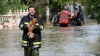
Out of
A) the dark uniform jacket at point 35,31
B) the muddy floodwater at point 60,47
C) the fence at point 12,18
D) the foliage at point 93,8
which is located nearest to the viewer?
the dark uniform jacket at point 35,31

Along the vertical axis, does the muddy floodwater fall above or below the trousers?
below

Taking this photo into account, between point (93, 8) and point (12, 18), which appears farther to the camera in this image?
point (12, 18)

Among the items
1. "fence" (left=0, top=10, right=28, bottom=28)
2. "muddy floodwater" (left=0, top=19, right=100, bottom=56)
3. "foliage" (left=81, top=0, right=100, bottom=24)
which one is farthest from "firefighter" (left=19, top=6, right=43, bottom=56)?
"fence" (left=0, top=10, right=28, bottom=28)

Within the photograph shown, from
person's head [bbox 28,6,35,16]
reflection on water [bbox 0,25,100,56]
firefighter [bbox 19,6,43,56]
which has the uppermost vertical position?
person's head [bbox 28,6,35,16]

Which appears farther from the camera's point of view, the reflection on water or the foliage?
the foliage

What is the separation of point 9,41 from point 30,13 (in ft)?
28.2

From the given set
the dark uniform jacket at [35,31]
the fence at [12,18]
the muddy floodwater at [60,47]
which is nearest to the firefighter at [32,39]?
the dark uniform jacket at [35,31]

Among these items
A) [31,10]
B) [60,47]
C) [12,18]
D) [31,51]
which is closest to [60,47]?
[60,47]

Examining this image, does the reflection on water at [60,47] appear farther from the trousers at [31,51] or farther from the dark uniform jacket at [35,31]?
the dark uniform jacket at [35,31]

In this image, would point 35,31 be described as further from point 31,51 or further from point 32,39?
point 31,51

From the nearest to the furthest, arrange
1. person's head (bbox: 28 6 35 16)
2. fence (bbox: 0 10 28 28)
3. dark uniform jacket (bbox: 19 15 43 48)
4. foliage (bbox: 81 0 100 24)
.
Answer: person's head (bbox: 28 6 35 16)
dark uniform jacket (bbox: 19 15 43 48)
foliage (bbox: 81 0 100 24)
fence (bbox: 0 10 28 28)

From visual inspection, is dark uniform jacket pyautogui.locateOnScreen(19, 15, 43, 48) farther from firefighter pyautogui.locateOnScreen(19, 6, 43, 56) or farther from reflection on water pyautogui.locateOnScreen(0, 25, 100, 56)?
reflection on water pyautogui.locateOnScreen(0, 25, 100, 56)

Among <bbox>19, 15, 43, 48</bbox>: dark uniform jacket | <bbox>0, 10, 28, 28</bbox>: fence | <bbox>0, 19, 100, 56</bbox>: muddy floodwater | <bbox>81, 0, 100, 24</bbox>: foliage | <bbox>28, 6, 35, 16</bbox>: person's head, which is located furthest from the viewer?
<bbox>0, 10, 28, 28</bbox>: fence

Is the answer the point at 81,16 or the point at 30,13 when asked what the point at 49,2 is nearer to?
the point at 81,16
